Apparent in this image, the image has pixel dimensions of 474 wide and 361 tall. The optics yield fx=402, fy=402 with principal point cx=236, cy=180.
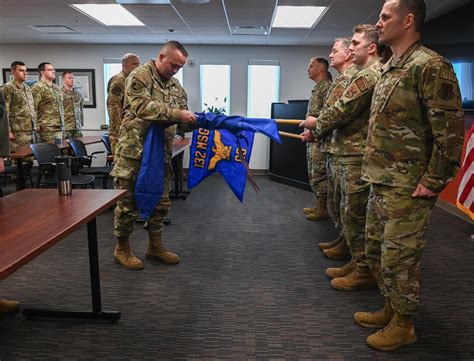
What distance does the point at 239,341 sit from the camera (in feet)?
6.79

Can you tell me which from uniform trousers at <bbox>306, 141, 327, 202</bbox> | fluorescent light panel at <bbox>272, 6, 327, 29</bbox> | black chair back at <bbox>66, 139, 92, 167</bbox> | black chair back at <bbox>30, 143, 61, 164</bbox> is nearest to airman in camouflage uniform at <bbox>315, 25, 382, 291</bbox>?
uniform trousers at <bbox>306, 141, 327, 202</bbox>

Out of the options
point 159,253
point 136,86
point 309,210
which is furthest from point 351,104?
point 309,210

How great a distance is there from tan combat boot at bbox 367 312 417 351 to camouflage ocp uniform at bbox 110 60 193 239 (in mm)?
1702

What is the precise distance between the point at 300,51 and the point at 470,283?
19.7 feet

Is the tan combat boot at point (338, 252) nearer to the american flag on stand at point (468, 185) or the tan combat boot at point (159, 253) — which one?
the tan combat boot at point (159, 253)

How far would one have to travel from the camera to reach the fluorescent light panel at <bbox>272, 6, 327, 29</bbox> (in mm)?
5012

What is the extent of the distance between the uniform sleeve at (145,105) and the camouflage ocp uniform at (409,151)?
4.28ft

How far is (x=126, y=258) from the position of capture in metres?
3.01

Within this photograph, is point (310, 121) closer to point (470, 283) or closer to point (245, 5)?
point (470, 283)

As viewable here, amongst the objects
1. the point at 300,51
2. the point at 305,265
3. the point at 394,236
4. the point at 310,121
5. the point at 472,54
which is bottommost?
the point at 305,265

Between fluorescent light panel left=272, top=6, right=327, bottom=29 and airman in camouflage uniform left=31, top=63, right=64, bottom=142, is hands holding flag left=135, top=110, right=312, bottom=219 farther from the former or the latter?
airman in camouflage uniform left=31, top=63, right=64, bottom=142

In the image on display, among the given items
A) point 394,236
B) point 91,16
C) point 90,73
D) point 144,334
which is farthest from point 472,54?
point 90,73

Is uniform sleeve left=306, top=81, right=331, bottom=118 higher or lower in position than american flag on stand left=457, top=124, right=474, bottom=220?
higher

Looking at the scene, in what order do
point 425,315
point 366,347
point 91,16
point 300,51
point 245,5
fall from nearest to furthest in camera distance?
point 366,347
point 425,315
point 245,5
point 91,16
point 300,51
